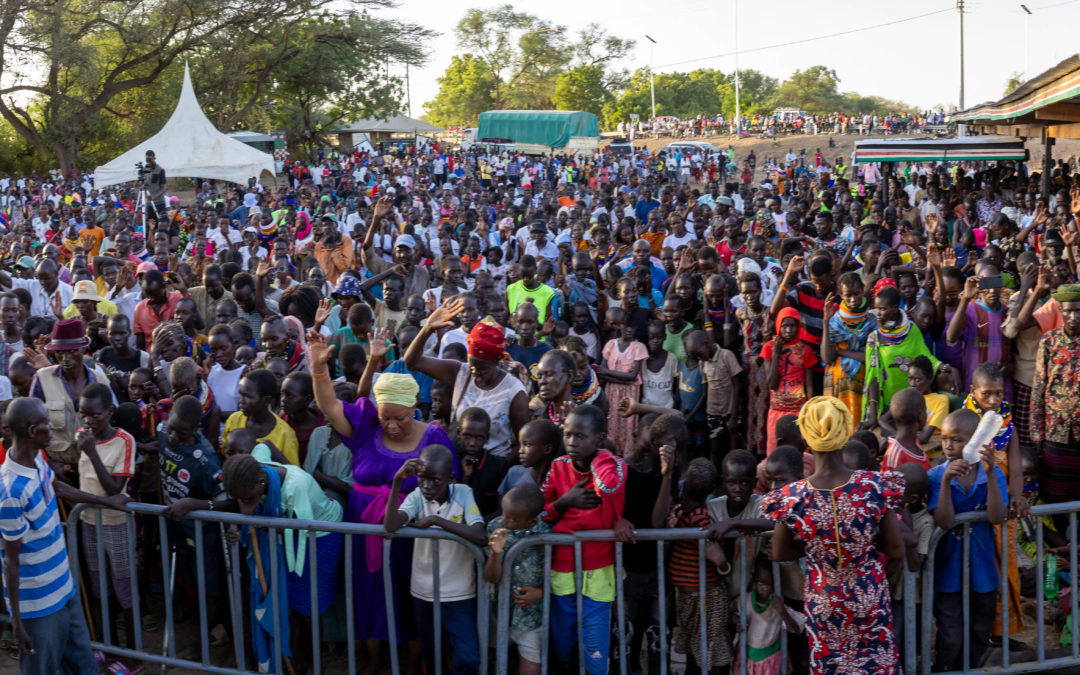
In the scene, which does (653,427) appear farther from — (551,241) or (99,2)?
(99,2)

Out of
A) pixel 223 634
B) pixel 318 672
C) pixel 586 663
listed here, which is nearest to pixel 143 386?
pixel 223 634

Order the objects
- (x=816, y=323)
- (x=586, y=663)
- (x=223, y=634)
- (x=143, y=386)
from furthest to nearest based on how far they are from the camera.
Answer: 1. (x=816, y=323)
2. (x=143, y=386)
3. (x=223, y=634)
4. (x=586, y=663)

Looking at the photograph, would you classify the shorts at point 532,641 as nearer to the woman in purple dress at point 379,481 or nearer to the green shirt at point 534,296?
the woman in purple dress at point 379,481

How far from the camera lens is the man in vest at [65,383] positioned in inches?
207

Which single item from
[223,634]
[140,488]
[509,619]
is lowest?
[223,634]

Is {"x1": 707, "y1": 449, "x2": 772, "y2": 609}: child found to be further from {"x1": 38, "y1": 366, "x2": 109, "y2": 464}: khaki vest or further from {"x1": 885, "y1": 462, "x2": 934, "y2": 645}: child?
{"x1": 38, "y1": 366, "x2": 109, "y2": 464}: khaki vest

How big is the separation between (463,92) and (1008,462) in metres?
87.1

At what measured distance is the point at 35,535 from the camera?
13.4 feet

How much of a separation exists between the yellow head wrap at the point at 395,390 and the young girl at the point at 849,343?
293cm

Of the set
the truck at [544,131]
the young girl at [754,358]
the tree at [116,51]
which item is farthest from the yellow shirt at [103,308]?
the truck at [544,131]

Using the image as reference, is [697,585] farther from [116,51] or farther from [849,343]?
[116,51]

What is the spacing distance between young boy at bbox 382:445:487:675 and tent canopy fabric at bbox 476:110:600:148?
45.8m

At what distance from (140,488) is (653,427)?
9.30 ft

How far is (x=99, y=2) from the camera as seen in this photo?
1371 inches
